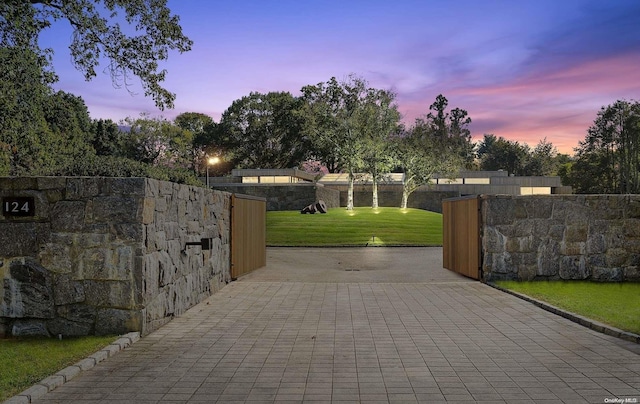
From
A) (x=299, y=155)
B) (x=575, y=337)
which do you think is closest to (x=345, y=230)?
(x=575, y=337)

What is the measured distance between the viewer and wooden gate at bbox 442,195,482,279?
1262 cm

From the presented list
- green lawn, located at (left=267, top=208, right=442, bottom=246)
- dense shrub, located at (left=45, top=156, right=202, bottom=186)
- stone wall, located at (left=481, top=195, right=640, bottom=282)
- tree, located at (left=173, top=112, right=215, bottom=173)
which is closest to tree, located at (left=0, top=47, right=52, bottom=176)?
dense shrub, located at (left=45, top=156, right=202, bottom=186)

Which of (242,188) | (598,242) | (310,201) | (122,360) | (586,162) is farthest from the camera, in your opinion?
(586,162)

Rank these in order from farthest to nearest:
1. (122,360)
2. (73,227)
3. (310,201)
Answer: (310,201), (73,227), (122,360)

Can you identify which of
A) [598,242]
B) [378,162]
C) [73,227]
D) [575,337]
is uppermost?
[378,162]

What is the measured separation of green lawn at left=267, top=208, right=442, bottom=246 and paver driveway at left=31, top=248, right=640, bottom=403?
13.7m

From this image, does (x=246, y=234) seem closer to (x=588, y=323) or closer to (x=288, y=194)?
(x=588, y=323)

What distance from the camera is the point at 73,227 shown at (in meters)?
7.01

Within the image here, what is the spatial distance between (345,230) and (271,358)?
21.6 m

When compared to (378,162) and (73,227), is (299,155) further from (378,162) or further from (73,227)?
(73,227)

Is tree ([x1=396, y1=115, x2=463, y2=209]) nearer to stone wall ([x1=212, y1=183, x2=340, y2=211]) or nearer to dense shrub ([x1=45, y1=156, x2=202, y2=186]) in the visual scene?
stone wall ([x1=212, y1=183, x2=340, y2=211])

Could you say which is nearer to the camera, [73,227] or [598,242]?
[73,227]

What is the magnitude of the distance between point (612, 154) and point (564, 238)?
58147 millimetres

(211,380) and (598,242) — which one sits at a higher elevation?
(598,242)
